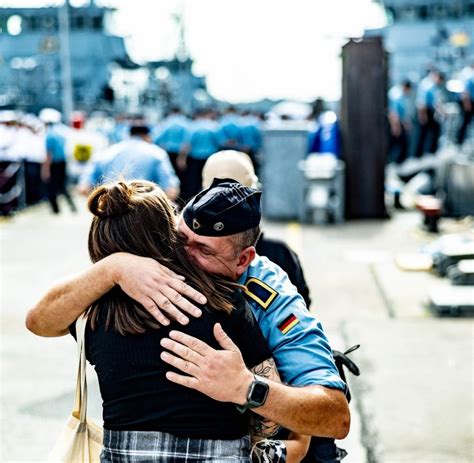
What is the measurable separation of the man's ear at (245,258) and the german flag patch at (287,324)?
193 mm

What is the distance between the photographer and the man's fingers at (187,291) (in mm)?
2145

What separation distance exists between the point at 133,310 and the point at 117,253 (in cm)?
19

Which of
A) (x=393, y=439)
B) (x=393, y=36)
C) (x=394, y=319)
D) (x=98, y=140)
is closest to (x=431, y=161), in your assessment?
(x=394, y=319)

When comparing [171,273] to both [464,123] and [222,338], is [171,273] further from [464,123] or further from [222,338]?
[464,123]

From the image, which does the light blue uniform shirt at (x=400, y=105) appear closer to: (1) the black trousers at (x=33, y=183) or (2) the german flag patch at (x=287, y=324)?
(1) the black trousers at (x=33, y=183)

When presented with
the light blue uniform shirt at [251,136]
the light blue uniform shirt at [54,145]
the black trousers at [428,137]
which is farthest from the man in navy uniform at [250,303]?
the black trousers at [428,137]

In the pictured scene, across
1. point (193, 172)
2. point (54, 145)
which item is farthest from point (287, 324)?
point (54, 145)

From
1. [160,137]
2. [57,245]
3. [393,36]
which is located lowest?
[57,245]

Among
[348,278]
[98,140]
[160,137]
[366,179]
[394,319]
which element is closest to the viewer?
[394,319]

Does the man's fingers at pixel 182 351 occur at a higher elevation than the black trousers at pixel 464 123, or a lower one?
higher

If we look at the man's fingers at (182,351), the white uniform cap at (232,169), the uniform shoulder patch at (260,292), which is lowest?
the man's fingers at (182,351)

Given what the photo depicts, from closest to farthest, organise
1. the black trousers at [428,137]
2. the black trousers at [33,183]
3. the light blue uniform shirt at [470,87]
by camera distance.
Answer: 1. the black trousers at [33,183]
2. the black trousers at [428,137]
3. the light blue uniform shirt at [470,87]

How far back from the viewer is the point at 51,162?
16.1m

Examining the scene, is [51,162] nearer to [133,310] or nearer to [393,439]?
[393,439]
